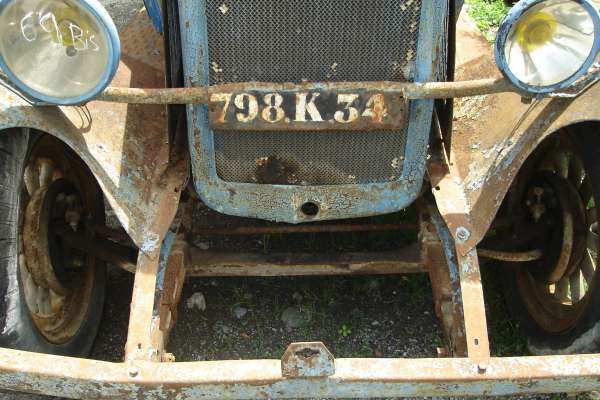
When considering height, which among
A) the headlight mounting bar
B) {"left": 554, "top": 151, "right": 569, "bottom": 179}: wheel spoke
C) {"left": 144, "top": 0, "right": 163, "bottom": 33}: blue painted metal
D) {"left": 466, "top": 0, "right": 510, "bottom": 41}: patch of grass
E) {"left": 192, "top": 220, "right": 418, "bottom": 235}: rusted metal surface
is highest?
{"left": 466, "top": 0, "right": 510, "bottom": 41}: patch of grass

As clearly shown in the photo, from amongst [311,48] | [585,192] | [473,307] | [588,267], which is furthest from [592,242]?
[311,48]

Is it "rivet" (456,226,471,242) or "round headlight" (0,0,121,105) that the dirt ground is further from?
"round headlight" (0,0,121,105)

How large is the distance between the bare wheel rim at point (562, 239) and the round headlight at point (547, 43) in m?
0.62

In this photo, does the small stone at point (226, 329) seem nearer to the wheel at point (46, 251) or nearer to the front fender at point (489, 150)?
the wheel at point (46, 251)

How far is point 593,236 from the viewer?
7.98ft

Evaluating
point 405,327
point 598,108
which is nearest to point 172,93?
point 598,108

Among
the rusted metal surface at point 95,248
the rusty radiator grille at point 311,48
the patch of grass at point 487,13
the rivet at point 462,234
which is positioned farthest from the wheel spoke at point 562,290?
the patch of grass at point 487,13

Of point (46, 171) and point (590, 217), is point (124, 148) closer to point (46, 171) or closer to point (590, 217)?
point (46, 171)

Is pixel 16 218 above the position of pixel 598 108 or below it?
below

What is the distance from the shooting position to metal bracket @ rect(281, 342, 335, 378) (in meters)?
1.67

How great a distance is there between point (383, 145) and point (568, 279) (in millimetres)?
979

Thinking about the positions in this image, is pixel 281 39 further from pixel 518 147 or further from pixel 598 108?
pixel 598 108

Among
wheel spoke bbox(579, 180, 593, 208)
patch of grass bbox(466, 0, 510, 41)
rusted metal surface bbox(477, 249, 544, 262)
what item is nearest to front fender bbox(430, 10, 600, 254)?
rusted metal surface bbox(477, 249, 544, 262)

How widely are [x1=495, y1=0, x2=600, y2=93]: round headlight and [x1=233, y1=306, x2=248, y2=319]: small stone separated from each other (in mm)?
1634
